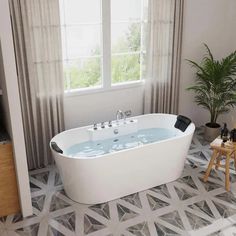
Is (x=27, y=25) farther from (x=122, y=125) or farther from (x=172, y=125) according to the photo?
(x=172, y=125)

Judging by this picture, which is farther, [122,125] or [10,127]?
[122,125]

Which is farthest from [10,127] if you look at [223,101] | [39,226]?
[223,101]

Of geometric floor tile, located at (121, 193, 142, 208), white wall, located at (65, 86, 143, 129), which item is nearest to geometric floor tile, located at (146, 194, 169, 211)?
geometric floor tile, located at (121, 193, 142, 208)

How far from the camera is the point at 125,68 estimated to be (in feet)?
15.0

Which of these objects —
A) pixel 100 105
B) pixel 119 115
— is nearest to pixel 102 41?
pixel 100 105

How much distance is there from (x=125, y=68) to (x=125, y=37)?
0.42 metres

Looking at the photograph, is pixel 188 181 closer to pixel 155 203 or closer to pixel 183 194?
pixel 183 194

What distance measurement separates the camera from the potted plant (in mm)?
4559

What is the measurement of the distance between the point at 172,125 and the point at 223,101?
94cm

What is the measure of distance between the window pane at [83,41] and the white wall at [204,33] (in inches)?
53.0

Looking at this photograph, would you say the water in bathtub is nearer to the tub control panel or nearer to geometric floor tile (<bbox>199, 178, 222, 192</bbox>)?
the tub control panel

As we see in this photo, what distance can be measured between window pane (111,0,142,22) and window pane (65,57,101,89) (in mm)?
604

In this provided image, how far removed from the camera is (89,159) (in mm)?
3230

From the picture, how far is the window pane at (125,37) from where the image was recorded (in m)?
4.33
